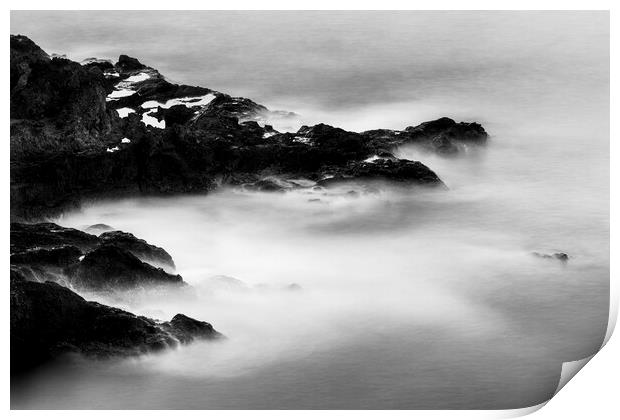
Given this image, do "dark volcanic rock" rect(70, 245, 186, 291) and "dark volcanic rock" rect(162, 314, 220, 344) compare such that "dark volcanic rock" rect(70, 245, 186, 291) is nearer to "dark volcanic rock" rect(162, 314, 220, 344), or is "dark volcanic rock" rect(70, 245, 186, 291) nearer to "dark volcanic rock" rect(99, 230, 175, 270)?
"dark volcanic rock" rect(99, 230, 175, 270)

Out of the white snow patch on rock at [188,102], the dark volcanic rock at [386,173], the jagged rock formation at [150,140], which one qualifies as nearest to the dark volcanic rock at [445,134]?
the jagged rock formation at [150,140]

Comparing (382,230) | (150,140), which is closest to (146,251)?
(150,140)

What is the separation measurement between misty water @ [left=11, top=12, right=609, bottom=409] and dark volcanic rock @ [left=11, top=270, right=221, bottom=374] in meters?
0.06

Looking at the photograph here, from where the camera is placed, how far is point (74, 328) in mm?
5516

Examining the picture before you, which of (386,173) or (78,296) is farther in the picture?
(386,173)

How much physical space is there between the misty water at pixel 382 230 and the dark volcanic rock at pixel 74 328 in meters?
0.06

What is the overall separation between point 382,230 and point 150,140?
1.15 meters

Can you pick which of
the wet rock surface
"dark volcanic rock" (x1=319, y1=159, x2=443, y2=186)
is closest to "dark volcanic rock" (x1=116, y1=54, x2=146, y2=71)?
the wet rock surface

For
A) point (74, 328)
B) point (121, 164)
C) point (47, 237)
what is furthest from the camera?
point (121, 164)

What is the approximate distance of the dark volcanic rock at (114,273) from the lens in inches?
220

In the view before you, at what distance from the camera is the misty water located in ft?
18.1

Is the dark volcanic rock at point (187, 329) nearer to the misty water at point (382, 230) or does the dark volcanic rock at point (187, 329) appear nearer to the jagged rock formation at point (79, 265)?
the misty water at point (382, 230)

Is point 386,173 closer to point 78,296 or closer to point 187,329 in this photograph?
point 187,329
